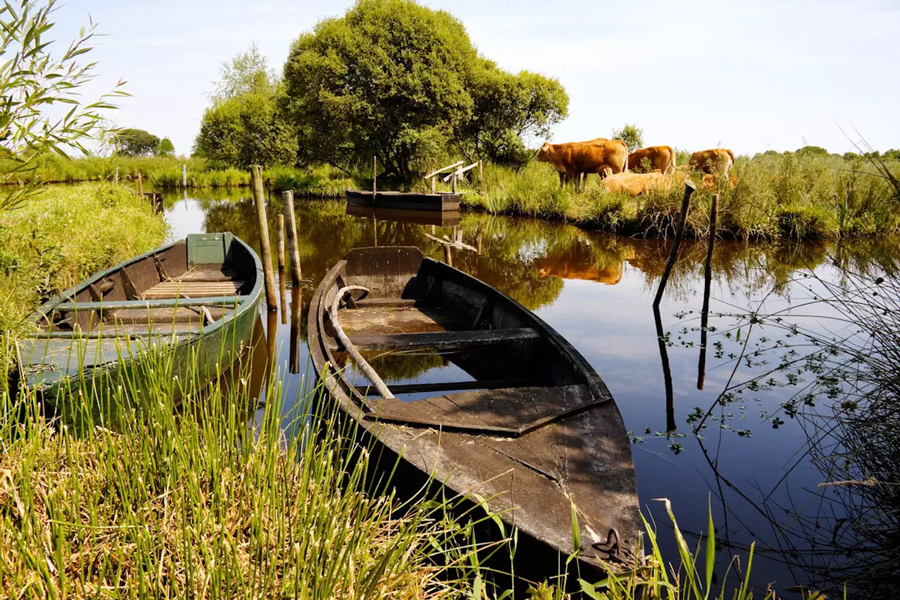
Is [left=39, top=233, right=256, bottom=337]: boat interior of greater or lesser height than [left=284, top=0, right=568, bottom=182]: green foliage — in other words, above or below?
below

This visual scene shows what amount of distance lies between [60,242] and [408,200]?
52.2 feet

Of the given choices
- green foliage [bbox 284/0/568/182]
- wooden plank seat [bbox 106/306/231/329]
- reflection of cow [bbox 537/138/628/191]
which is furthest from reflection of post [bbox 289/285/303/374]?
green foliage [bbox 284/0/568/182]

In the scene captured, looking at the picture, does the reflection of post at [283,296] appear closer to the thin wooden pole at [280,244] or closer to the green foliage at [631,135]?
the thin wooden pole at [280,244]

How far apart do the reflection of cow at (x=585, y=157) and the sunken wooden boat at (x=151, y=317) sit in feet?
50.3

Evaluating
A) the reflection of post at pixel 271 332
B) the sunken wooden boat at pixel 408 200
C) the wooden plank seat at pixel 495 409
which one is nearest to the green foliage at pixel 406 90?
the sunken wooden boat at pixel 408 200

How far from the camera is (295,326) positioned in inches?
341

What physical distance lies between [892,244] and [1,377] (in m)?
15.3

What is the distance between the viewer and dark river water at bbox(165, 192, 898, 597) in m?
3.64

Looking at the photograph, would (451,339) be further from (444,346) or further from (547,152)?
(547,152)

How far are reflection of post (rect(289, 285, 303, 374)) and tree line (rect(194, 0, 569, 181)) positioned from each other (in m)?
19.0

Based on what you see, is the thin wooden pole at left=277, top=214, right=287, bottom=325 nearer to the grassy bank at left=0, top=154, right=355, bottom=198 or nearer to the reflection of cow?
the reflection of cow

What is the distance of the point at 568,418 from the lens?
11.5ft

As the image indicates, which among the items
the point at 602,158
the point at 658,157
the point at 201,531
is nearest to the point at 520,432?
the point at 201,531

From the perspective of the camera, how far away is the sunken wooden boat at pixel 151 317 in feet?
10.1
